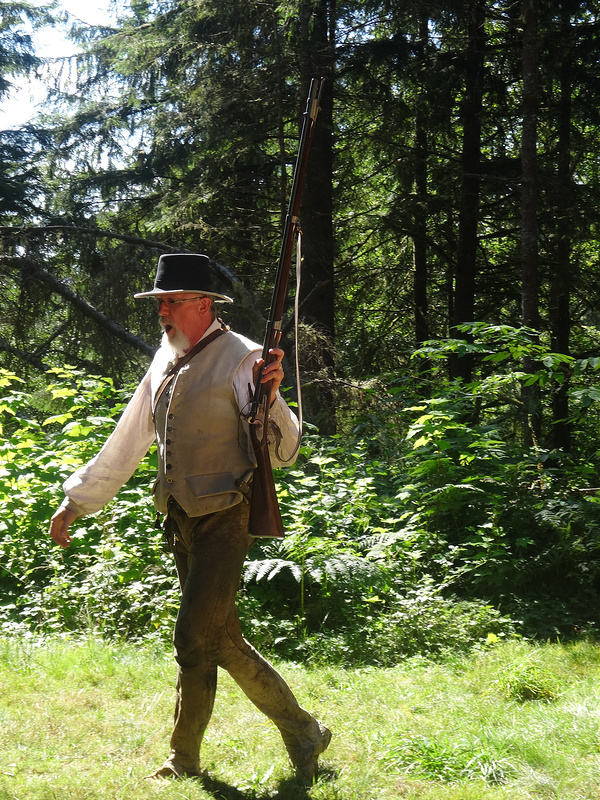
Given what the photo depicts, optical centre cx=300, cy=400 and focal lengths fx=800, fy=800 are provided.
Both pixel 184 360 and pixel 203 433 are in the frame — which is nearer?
pixel 203 433

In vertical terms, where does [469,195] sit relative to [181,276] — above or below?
above

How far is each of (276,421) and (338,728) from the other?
1.90 meters

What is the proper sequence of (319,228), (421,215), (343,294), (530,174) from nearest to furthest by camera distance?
(530,174), (319,228), (421,215), (343,294)

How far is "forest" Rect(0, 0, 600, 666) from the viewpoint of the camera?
6555mm

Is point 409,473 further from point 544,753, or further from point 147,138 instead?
point 147,138

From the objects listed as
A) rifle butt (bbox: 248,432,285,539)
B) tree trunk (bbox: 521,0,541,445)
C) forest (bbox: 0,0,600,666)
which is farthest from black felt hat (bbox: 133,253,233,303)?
tree trunk (bbox: 521,0,541,445)

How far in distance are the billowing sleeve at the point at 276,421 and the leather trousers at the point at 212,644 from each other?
33 cm

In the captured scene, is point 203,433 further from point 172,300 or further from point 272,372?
point 172,300

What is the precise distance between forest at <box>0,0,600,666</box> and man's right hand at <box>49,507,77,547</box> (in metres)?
2.25

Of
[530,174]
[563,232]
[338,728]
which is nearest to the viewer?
[338,728]

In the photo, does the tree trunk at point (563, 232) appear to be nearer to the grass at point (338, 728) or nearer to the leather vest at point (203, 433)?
the grass at point (338, 728)

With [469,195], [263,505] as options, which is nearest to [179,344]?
[263,505]

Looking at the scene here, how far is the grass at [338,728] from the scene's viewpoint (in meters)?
3.77

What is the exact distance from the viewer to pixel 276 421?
3.91 metres
